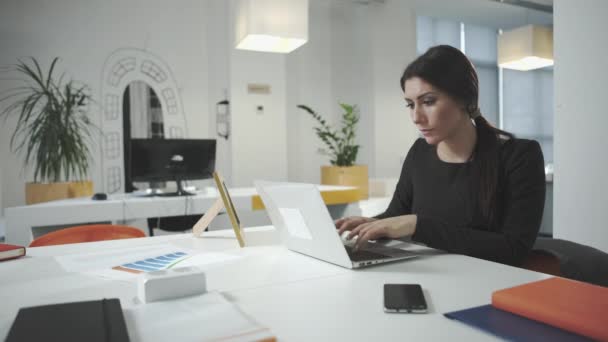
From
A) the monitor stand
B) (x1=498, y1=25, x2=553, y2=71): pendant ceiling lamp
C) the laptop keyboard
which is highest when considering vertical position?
(x1=498, y1=25, x2=553, y2=71): pendant ceiling lamp

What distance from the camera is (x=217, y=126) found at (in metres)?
5.51

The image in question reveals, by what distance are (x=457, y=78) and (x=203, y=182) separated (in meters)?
4.37

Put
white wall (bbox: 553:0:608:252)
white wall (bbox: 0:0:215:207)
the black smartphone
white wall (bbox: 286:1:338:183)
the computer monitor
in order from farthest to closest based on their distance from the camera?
1. white wall (bbox: 286:1:338:183)
2. white wall (bbox: 0:0:215:207)
3. the computer monitor
4. white wall (bbox: 553:0:608:252)
5. the black smartphone

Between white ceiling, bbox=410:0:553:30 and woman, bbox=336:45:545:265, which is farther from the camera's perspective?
white ceiling, bbox=410:0:553:30

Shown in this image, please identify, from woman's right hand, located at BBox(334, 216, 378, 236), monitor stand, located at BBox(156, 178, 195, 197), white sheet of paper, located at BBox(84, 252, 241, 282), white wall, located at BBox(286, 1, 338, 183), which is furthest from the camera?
white wall, located at BBox(286, 1, 338, 183)

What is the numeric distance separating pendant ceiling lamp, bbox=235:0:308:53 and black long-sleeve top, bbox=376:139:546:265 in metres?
1.83

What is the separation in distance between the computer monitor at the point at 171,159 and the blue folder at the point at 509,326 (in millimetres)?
2760

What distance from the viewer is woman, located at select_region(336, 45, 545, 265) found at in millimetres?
1273

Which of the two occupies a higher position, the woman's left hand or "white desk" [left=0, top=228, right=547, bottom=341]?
the woman's left hand

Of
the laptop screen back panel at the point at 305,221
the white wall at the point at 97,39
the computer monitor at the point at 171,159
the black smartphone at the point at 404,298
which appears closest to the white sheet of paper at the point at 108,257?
the laptop screen back panel at the point at 305,221

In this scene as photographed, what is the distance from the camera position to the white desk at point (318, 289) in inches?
28.0

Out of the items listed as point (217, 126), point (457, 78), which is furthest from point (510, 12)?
point (457, 78)

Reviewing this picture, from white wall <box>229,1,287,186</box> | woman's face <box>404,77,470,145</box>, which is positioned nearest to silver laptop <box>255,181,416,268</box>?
→ woman's face <box>404,77,470,145</box>

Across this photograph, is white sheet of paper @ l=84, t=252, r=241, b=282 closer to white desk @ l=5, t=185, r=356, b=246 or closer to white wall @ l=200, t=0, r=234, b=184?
white desk @ l=5, t=185, r=356, b=246
